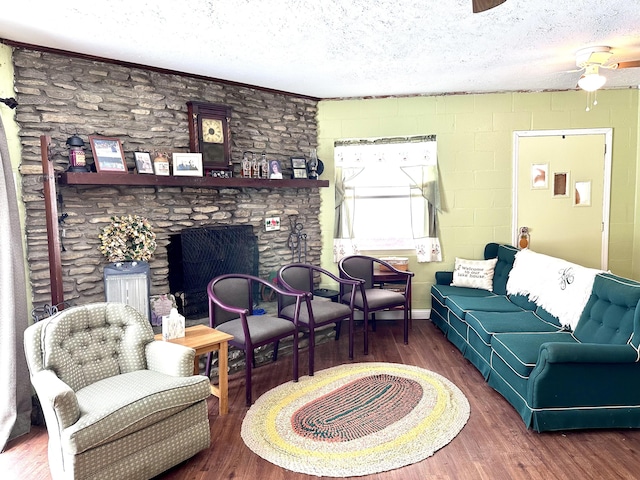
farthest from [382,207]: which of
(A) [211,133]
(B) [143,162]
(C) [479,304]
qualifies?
(B) [143,162]

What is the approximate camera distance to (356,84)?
4.50 metres

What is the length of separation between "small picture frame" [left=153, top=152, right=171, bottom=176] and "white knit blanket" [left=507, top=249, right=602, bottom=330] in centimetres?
322

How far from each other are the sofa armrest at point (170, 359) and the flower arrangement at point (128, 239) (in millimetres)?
1128

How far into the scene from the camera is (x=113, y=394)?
2.38 meters

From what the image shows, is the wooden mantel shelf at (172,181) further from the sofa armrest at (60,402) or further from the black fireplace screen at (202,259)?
the sofa armrest at (60,402)

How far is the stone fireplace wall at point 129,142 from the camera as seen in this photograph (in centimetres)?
327

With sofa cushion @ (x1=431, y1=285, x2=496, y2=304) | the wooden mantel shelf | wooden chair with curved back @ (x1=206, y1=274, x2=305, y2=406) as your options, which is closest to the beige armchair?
wooden chair with curved back @ (x1=206, y1=274, x2=305, y2=406)

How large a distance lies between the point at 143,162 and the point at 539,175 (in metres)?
4.04

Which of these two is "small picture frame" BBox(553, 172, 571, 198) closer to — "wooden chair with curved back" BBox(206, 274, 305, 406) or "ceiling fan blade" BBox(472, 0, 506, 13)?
"wooden chair with curved back" BBox(206, 274, 305, 406)

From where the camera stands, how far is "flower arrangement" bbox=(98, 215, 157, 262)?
360 cm

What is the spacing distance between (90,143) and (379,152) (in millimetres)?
2888

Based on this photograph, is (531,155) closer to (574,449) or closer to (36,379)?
(574,449)

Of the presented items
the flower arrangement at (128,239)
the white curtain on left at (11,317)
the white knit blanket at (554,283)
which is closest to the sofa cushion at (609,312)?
the white knit blanket at (554,283)

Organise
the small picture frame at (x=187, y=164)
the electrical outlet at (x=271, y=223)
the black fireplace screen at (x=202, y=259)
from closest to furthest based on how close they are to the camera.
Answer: the small picture frame at (x=187, y=164)
the black fireplace screen at (x=202, y=259)
the electrical outlet at (x=271, y=223)
